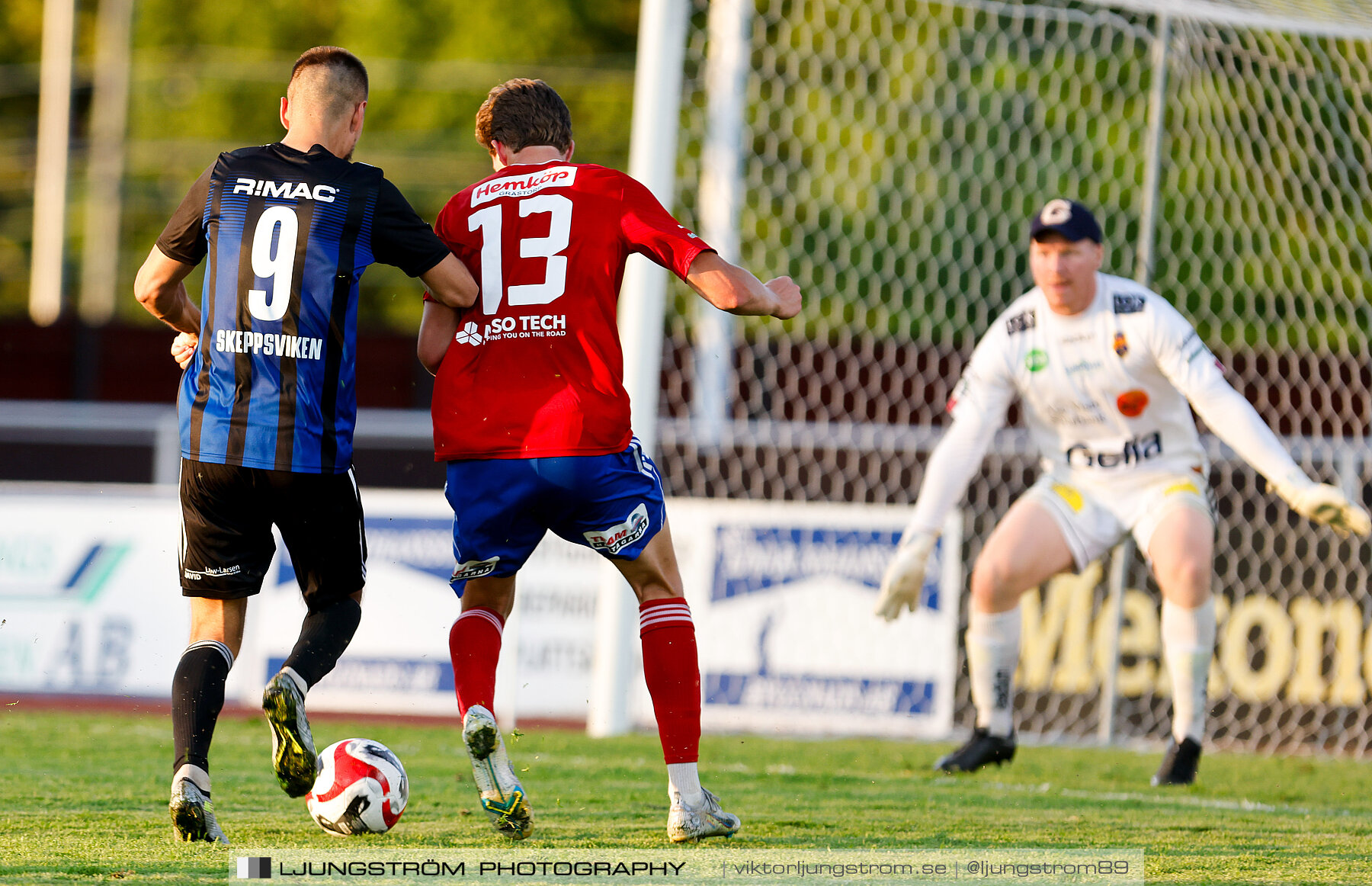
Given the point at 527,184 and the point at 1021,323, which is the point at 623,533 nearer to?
the point at 527,184

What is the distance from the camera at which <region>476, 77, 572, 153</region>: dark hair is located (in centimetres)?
454

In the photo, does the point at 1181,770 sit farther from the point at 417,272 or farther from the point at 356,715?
the point at 356,715

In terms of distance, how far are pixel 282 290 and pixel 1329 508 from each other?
362cm

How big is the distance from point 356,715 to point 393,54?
20801 millimetres

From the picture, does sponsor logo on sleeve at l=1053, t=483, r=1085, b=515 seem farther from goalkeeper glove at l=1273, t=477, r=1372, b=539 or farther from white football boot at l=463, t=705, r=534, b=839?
white football boot at l=463, t=705, r=534, b=839

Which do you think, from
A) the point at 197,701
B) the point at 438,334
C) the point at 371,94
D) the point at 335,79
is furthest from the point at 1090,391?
the point at 371,94

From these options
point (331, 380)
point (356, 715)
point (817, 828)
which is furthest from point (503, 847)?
point (356, 715)

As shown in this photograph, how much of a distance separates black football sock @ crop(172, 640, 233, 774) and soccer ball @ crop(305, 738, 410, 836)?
33 centimetres

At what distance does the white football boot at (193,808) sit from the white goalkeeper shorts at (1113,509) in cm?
367

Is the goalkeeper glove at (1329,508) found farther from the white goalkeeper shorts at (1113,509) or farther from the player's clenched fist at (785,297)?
the player's clenched fist at (785,297)

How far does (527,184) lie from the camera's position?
175 inches

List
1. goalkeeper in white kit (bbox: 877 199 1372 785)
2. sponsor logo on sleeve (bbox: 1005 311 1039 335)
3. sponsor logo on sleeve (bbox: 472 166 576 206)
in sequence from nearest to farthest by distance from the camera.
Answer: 1. sponsor logo on sleeve (bbox: 472 166 576 206)
2. goalkeeper in white kit (bbox: 877 199 1372 785)
3. sponsor logo on sleeve (bbox: 1005 311 1039 335)

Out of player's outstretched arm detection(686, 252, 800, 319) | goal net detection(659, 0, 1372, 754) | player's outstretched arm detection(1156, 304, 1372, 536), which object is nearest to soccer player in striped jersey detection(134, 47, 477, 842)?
player's outstretched arm detection(686, 252, 800, 319)

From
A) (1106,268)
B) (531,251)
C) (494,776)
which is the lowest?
(494,776)
